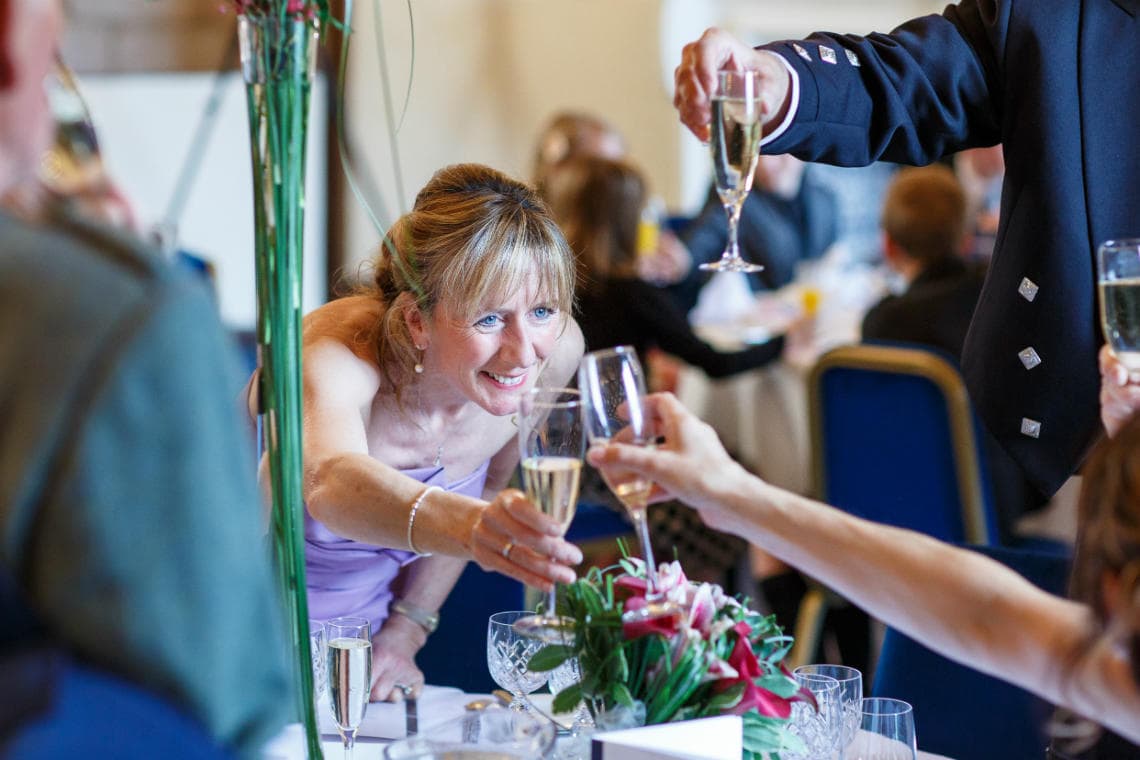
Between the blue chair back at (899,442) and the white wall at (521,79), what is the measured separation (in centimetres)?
309

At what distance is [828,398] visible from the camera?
11.0 ft

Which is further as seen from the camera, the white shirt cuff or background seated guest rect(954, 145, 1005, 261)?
background seated guest rect(954, 145, 1005, 261)

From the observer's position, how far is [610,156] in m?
5.00

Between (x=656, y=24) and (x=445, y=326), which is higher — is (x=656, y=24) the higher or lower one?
the higher one

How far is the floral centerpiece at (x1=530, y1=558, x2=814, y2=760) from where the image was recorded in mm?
1314

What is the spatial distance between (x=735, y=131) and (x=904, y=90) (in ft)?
1.63

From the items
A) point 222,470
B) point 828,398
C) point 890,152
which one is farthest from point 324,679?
point 828,398

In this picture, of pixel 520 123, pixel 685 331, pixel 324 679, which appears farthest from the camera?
pixel 520 123

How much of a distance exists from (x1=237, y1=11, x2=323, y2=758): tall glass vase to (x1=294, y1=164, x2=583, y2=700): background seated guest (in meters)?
0.22

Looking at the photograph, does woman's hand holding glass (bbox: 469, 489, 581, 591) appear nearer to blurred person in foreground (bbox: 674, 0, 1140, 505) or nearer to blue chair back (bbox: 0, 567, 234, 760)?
blue chair back (bbox: 0, 567, 234, 760)

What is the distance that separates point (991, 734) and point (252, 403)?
1.14 m

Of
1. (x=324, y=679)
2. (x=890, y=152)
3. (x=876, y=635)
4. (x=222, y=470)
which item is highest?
(x=890, y=152)

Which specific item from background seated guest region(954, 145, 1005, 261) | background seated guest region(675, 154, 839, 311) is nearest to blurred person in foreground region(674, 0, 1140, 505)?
background seated guest region(675, 154, 839, 311)

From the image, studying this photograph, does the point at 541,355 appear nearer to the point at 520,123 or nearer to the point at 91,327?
the point at 91,327
